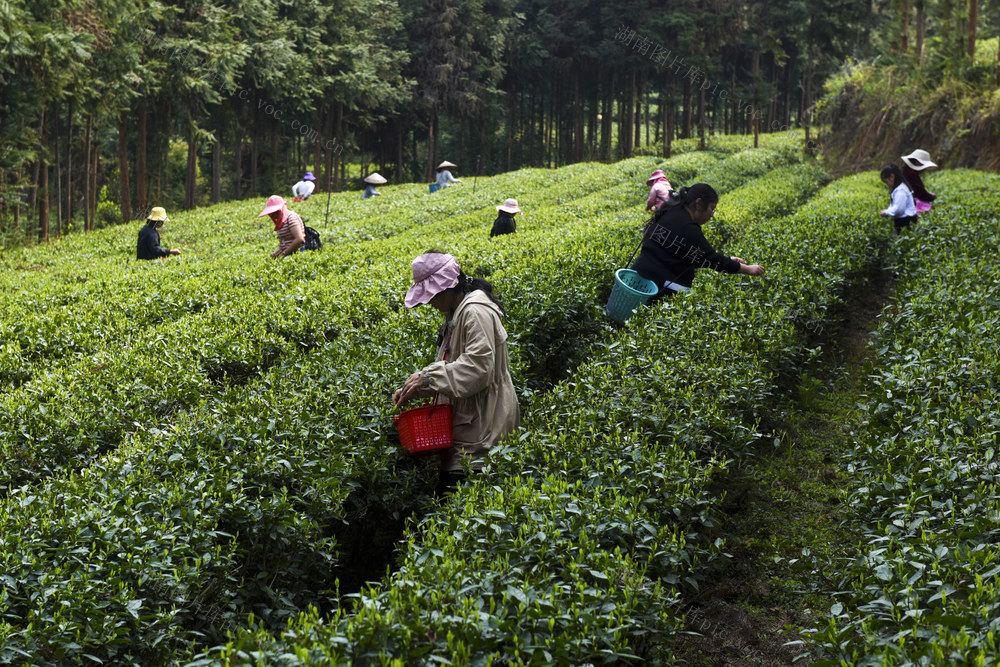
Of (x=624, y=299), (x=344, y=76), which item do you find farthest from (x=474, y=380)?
(x=344, y=76)

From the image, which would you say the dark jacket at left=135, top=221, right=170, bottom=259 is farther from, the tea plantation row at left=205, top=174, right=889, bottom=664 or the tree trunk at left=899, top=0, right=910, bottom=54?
the tree trunk at left=899, top=0, right=910, bottom=54

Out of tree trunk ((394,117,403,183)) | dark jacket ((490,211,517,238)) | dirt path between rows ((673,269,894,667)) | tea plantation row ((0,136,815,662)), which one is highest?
tree trunk ((394,117,403,183))

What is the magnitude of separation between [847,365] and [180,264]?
11.0 meters

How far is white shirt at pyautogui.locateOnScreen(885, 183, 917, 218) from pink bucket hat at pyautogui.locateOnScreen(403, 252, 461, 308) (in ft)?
29.6

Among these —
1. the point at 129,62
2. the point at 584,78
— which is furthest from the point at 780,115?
the point at 129,62

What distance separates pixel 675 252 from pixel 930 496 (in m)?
4.16

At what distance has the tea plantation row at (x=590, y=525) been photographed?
2.66m

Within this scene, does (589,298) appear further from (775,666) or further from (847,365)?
(775,666)

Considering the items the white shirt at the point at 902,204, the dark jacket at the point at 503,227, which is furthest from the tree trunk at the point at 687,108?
the white shirt at the point at 902,204

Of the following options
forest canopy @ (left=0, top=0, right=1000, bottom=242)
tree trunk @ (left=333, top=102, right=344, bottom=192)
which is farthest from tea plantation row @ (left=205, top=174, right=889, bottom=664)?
tree trunk @ (left=333, top=102, right=344, bottom=192)

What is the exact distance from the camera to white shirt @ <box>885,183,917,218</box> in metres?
11.0

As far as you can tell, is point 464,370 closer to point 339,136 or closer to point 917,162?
point 917,162

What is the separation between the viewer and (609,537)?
11.2ft

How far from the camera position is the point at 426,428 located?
4.46 m
